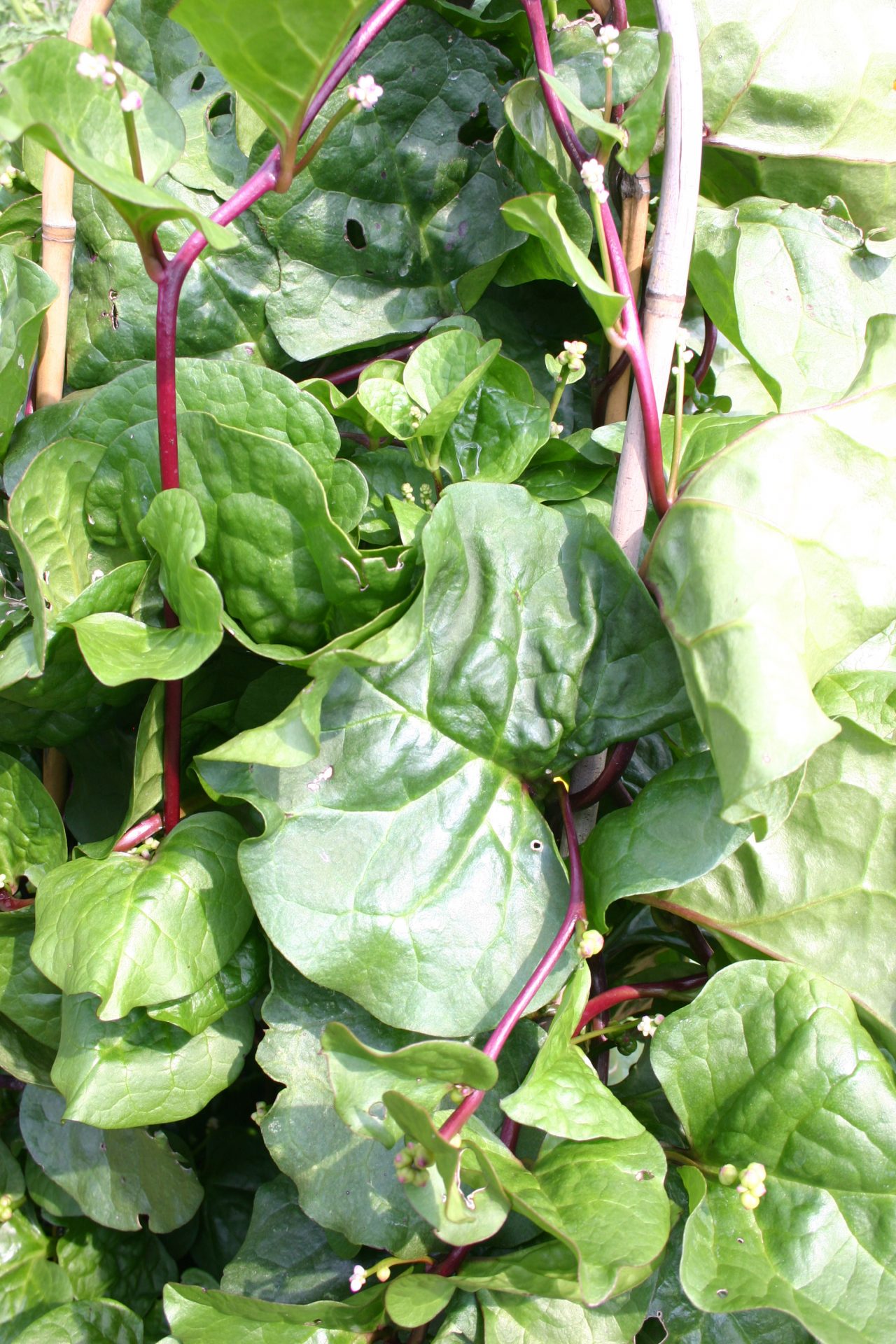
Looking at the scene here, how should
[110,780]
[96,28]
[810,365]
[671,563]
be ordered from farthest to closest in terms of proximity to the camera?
[110,780], [810,365], [671,563], [96,28]

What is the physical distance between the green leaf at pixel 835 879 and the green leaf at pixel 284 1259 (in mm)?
424

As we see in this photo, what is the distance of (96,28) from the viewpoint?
1.59ft

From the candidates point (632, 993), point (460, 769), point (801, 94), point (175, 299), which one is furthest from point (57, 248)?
point (632, 993)

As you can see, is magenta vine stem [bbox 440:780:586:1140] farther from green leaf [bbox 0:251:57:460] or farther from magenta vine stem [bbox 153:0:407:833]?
green leaf [bbox 0:251:57:460]

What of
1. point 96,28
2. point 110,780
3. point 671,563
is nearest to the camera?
point 96,28

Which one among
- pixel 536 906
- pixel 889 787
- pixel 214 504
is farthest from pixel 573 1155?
pixel 214 504

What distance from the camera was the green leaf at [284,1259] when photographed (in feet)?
2.61

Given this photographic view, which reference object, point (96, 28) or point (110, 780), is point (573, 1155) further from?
point (96, 28)

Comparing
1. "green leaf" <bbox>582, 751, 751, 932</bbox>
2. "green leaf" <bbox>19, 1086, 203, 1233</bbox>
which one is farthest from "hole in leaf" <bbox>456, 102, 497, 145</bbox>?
"green leaf" <bbox>19, 1086, 203, 1233</bbox>

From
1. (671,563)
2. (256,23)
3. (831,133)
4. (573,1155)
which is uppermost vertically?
(256,23)

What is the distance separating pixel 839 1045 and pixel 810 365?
0.52 meters

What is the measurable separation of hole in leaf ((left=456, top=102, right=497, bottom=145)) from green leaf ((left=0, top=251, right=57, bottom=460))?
1.25 feet

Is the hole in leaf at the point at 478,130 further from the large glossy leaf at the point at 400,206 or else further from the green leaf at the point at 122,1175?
the green leaf at the point at 122,1175

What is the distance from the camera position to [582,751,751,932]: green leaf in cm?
65
